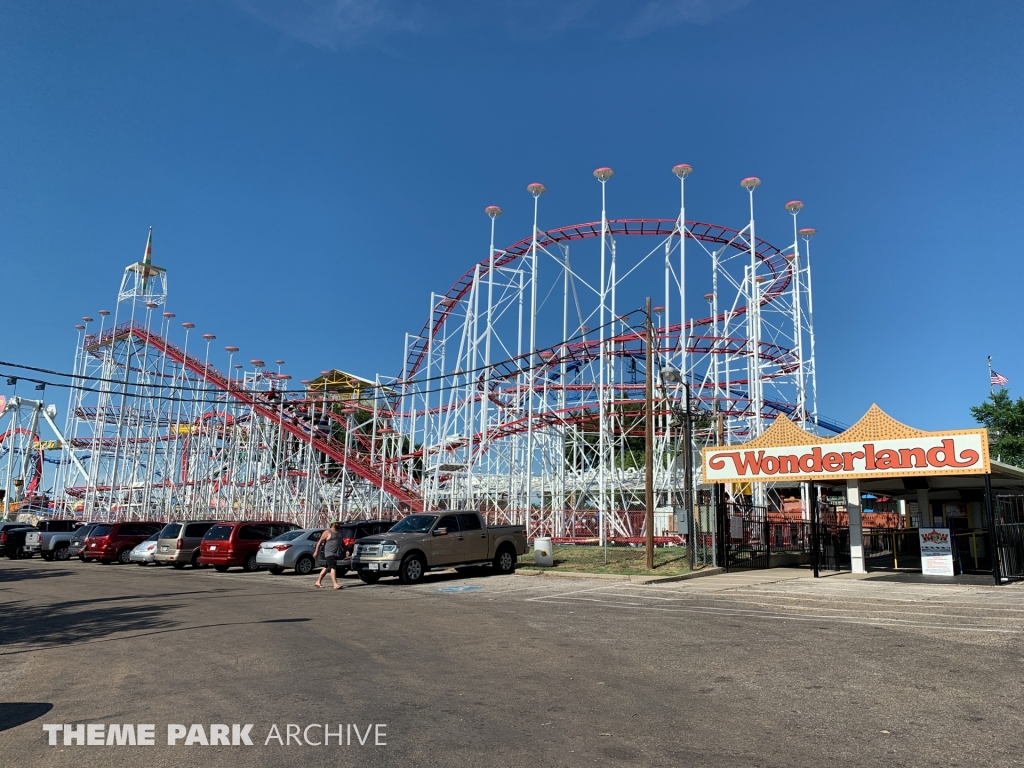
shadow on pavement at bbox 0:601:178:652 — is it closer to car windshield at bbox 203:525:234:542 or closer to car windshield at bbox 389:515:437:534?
car windshield at bbox 389:515:437:534

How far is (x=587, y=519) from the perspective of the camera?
32500 mm

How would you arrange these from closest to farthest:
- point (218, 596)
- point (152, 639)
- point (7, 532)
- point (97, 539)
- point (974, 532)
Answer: point (152, 639), point (218, 596), point (974, 532), point (97, 539), point (7, 532)

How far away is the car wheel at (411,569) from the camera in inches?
678

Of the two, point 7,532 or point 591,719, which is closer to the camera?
point 591,719

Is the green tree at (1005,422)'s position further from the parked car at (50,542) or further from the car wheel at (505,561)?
the parked car at (50,542)

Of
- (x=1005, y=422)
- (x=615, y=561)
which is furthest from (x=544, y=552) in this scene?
(x=1005, y=422)

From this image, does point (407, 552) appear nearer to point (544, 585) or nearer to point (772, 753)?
point (544, 585)

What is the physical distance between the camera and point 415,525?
18.2 m

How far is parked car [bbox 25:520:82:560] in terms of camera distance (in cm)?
2956

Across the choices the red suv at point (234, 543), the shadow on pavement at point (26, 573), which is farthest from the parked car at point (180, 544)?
the shadow on pavement at point (26, 573)

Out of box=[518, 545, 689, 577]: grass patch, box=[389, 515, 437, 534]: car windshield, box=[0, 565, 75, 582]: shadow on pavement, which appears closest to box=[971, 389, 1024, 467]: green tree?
box=[518, 545, 689, 577]: grass patch

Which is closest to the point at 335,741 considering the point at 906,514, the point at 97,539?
the point at 97,539

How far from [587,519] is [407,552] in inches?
644

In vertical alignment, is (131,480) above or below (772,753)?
above
